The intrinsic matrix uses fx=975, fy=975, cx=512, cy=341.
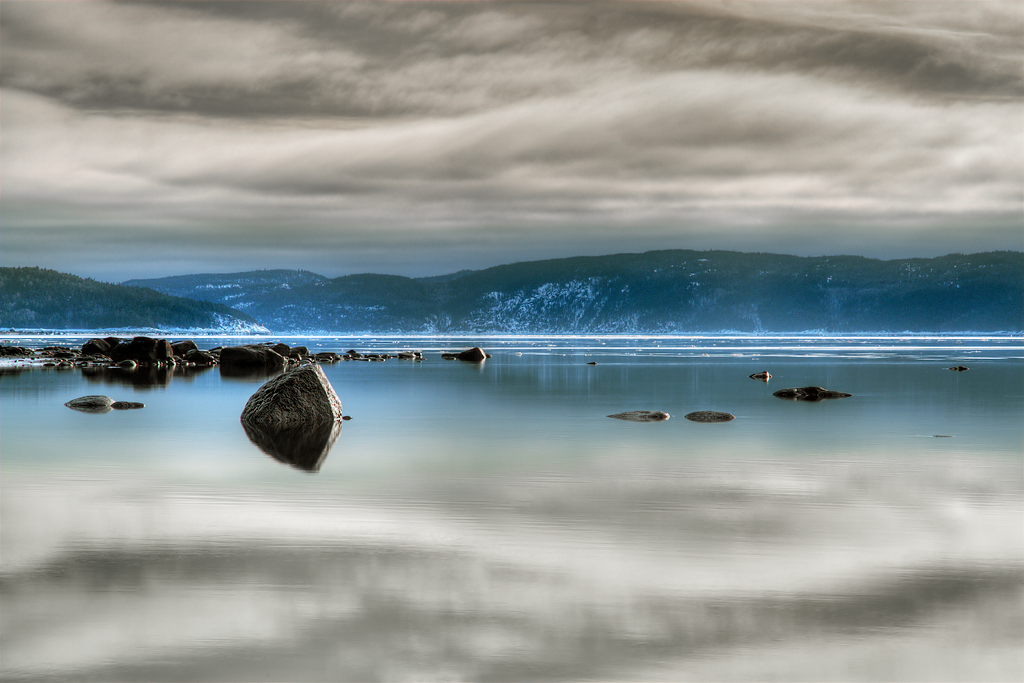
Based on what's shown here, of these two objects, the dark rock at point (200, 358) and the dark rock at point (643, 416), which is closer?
the dark rock at point (643, 416)

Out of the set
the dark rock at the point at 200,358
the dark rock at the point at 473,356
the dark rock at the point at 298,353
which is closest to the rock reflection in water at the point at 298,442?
A: the dark rock at the point at 200,358

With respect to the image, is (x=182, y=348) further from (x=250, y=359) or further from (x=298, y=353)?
(x=250, y=359)

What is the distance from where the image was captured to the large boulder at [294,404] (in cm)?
2111

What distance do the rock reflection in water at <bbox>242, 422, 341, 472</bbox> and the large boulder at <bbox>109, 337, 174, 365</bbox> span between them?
37.7 metres

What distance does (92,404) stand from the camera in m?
25.4

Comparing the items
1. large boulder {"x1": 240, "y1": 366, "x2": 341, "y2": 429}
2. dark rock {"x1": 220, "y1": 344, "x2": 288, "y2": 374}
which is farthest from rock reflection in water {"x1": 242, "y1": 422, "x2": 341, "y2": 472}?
dark rock {"x1": 220, "y1": 344, "x2": 288, "y2": 374}

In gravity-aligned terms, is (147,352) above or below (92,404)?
below

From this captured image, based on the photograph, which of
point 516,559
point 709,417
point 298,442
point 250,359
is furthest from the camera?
point 250,359

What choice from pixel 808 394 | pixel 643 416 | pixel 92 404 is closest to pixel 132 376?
pixel 92 404

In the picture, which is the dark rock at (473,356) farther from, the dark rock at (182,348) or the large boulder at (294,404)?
the large boulder at (294,404)

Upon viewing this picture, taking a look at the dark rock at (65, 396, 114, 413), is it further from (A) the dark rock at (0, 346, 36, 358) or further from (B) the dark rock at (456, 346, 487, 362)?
A: (A) the dark rock at (0, 346, 36, 358)

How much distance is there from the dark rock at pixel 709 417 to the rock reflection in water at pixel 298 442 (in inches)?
322

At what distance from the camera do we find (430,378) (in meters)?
43.3

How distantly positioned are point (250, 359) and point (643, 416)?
35.7 meters
